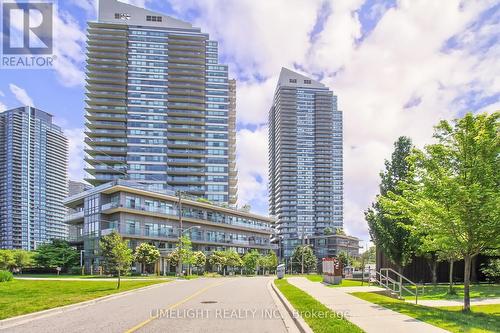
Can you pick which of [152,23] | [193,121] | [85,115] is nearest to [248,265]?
[193,121]

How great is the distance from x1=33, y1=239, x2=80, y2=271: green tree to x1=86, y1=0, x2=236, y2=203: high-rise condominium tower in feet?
131

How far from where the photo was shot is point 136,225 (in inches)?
2808

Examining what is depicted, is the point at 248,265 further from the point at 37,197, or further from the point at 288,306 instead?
the point at 37,197

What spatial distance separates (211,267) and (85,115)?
188ft

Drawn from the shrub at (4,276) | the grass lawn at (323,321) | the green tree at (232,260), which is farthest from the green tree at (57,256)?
the grass lawn at (323,321)

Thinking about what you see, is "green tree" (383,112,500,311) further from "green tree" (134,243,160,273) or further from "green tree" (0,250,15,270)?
"green tree" (0,250,15,270)

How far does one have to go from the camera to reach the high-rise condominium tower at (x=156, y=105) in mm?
115250

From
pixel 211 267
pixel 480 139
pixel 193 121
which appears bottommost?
pixel 211 267

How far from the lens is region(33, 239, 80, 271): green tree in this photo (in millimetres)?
69062

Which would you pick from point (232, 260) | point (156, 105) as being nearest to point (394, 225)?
point (232, 260)

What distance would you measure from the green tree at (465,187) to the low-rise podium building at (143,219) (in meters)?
46.3

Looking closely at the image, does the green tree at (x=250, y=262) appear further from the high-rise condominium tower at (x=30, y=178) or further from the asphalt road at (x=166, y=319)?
the asphalt road at (x=166, y=319)

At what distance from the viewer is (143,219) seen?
73.3 metres

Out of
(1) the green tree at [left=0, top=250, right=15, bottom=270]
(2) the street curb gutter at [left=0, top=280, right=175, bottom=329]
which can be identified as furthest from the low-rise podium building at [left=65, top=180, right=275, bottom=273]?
(2) the street curb gutter at [left=0, top=280, right=175, bottom=329]
